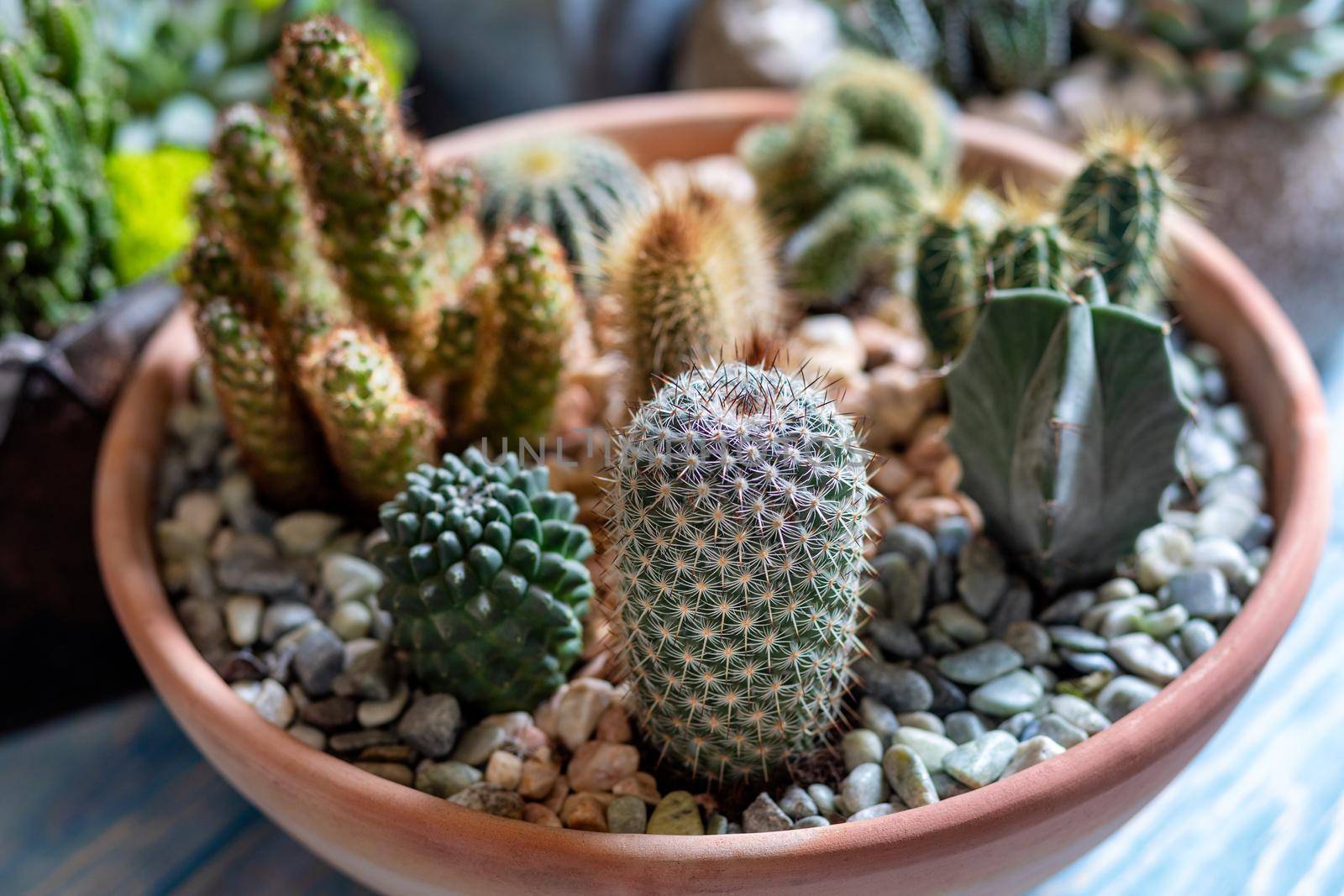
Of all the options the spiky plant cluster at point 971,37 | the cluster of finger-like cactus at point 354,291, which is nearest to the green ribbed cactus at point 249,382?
the cluster of finger-like cactus at point 354,291

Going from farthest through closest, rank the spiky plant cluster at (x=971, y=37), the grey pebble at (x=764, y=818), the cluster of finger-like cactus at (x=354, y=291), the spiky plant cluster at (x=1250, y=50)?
1. the spiky plant cluster at (x=971, y=37)
2. the spiky plant cluster at (x=1250, y=50)
3. the cluster of finger-like cactus at (x=354, y=291)
4. the grey pebble at (x=764, y=818)

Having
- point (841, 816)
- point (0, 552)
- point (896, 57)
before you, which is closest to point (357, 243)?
point (0, 552)

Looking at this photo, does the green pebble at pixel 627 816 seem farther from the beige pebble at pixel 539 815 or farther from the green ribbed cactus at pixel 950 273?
the green ribbed cactus at pixel 950 273

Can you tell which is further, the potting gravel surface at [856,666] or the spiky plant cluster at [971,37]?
the spiky plant cluster at [971,37]

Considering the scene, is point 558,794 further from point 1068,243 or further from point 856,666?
point 1068,243

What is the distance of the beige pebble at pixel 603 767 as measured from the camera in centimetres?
81

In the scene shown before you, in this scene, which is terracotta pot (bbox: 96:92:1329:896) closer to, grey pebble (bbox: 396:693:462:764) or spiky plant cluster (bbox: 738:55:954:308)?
grey pebble (bbox: 396:693:462:764)

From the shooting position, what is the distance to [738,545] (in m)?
0.65

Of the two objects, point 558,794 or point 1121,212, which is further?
point 1121,212

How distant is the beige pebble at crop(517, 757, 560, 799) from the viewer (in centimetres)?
80

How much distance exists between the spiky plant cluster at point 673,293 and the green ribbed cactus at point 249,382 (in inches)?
10.5

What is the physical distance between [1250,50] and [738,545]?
1025 millimetres

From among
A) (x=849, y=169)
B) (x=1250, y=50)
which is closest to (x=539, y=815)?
(x=849, y=169)

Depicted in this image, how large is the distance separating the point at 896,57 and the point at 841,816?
1.04m
